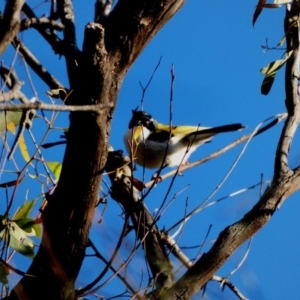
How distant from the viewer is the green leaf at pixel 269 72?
217 cm

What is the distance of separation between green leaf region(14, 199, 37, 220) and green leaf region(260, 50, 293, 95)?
0.93 m

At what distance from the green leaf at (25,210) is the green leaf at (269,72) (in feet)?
3.05

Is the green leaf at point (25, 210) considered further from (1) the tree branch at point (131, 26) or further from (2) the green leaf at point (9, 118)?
(1) the tree branch at point (131, 26)

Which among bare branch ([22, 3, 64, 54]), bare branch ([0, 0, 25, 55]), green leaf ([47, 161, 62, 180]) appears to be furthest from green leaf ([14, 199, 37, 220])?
bare branch ([0, 0, 25, 55])

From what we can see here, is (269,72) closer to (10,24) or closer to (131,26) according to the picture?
(131,26)

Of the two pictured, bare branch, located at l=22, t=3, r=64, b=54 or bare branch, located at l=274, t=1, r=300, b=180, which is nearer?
bare branch, located at l=274, t=1, r=300, b=180

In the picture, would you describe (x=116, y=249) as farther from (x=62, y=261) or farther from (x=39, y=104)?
(x=39, y=104)

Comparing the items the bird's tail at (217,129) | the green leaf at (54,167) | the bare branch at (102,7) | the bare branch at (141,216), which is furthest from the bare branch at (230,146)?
the bird's tail at (217,129)

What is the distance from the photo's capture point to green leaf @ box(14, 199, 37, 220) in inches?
74.5

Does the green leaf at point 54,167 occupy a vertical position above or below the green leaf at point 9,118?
below

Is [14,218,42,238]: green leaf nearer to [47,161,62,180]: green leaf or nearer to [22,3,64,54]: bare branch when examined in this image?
[47,161,62,180]: green leaf

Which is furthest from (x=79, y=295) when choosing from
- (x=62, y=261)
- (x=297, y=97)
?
(x=297, y=97)

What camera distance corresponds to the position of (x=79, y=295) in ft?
4.99

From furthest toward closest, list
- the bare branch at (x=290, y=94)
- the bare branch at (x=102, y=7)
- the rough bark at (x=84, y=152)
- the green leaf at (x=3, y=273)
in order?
the bare branch at (x=102, y=7) → the bare branch at (x=290, y=94) → the green leaf at (x=3, y=273) → the rough bark at (x=84, y=152)
